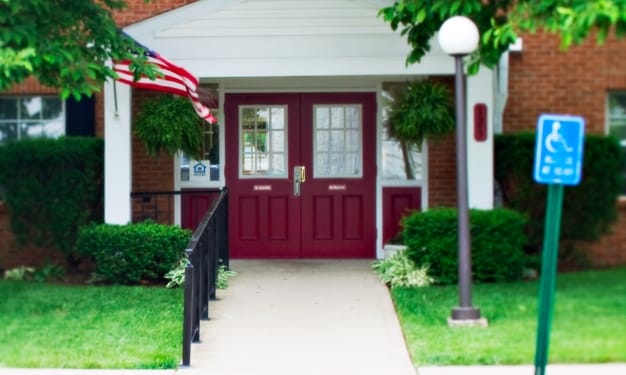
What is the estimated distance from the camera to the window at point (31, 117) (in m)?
13.2

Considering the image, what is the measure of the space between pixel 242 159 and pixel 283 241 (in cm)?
124

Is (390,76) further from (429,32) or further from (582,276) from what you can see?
(582,276)

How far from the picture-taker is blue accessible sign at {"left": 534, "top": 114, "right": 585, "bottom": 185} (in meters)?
6.46

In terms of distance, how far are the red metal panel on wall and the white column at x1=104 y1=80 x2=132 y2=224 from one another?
3461 millimetres

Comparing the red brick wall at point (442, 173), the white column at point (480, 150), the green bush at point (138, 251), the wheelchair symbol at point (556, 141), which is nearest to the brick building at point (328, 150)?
the red brick wall at point (442, 173)

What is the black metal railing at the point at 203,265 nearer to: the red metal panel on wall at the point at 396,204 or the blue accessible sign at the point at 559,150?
the red metal panel on wall at the point at 396,204

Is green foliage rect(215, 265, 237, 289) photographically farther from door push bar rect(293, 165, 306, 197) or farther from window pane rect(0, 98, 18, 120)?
window pane rect(0, 98, 18, 120)

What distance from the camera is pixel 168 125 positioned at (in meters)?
11.6

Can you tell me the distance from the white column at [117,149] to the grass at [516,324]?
3.45 meters

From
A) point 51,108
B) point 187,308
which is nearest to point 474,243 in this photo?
point 187,308

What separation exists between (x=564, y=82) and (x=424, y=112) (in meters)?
2.40

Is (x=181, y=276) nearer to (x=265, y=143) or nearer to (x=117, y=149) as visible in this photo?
(x=117, y=149)

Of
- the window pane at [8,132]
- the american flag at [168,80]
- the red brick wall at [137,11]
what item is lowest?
the window pane at [8,132]

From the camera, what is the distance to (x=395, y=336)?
9.05m
